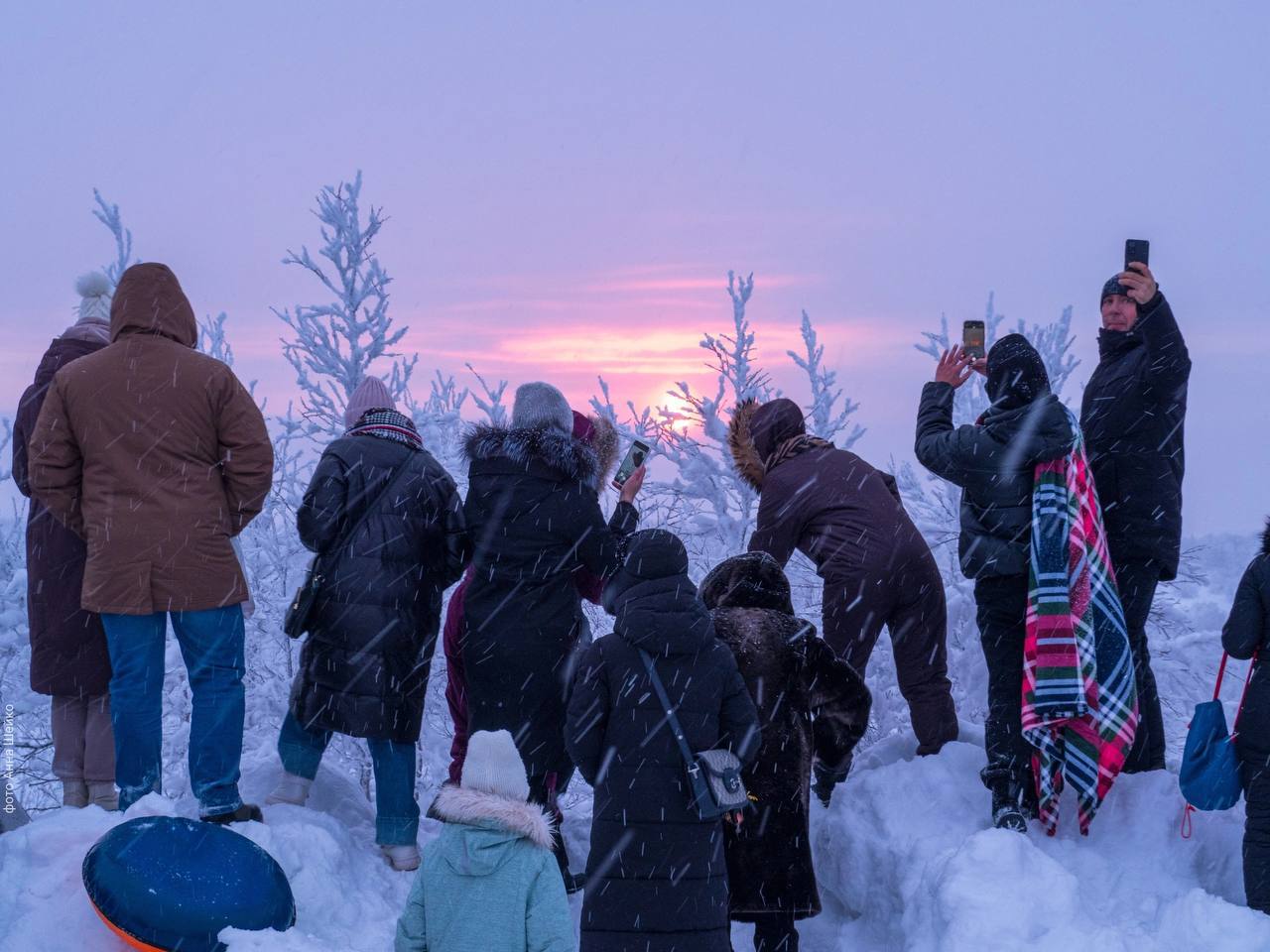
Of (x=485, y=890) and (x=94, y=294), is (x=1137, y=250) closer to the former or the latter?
(x=485, y=890)

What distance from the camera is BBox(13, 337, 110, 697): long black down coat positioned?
4.71m

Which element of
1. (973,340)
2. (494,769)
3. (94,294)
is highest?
(94,294)

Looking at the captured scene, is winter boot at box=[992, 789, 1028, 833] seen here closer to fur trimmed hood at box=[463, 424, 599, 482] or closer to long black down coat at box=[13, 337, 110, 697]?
fur trimmed hood at box=[463, 424, 599, 482]

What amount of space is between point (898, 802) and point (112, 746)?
347cm

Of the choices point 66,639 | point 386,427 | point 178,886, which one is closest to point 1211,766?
point 386,427

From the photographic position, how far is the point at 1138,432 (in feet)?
16.4

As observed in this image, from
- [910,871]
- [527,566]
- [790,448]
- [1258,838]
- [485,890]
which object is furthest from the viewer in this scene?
[790,448]

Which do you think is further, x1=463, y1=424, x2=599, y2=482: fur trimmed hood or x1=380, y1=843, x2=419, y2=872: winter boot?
x1=380, y1=843, x2=419, y2=872: winter boot

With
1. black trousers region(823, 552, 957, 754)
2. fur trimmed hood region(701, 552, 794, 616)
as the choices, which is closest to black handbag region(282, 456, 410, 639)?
fur trimmed hood region(701, 552, 794, 616)

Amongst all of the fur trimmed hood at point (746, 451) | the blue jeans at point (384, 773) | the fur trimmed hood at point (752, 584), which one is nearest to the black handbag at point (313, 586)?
the blue jeans at point (384, 773)

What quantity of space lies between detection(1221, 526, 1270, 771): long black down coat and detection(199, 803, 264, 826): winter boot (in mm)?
3918

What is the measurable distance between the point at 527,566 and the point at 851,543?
1486 mm

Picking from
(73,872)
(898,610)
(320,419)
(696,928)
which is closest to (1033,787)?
(898,610)

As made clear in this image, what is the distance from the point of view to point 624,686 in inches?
160
